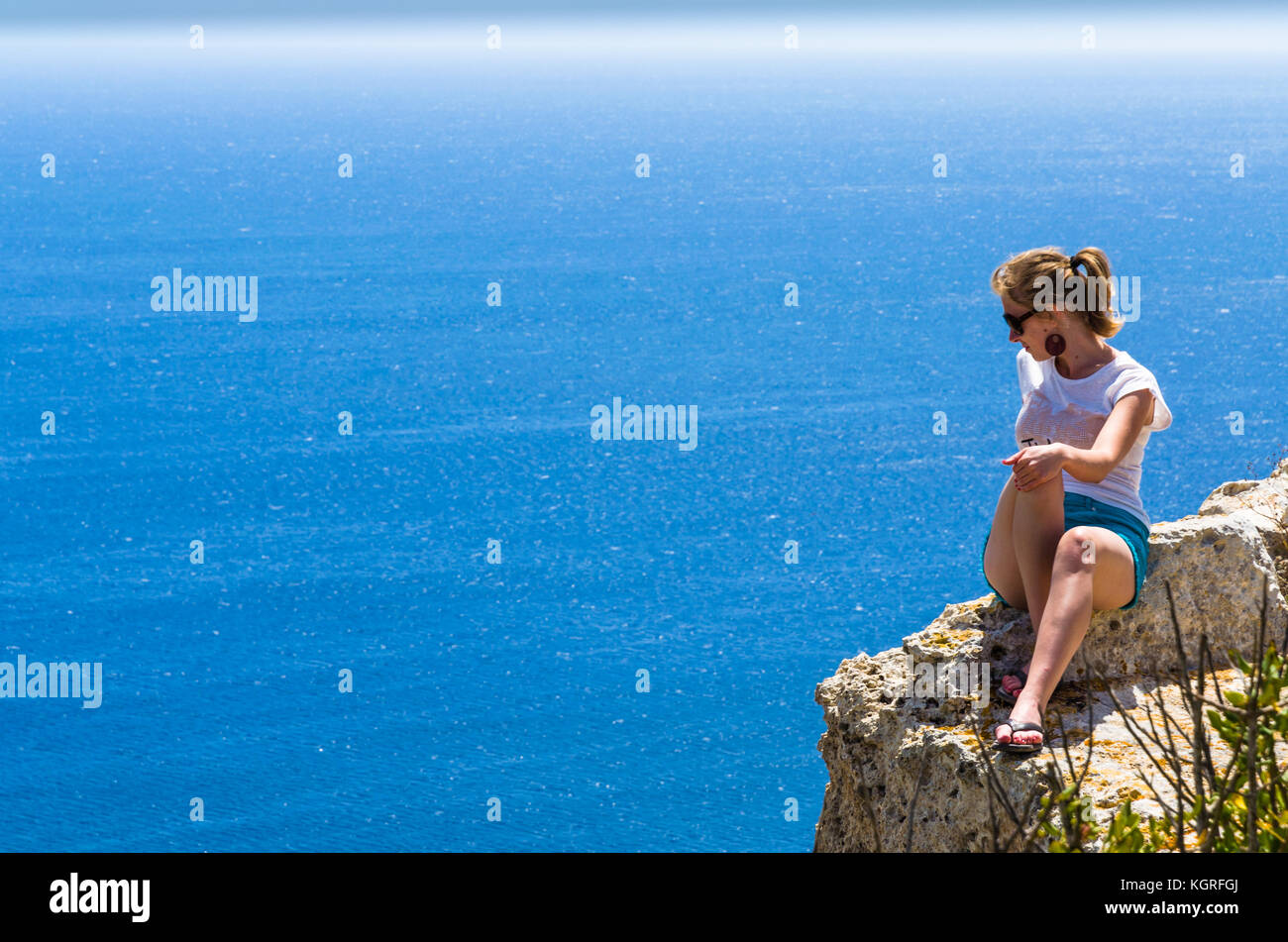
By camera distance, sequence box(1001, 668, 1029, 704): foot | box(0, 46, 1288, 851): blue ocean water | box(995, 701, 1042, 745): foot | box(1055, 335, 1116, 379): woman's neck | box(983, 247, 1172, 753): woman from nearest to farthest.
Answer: box(995, 701, 1042, 745): foot → box(983, 247, 1172, 753): woman → box(1001, 668, 1029, 704): foot → box(1055, 335, 1116, 379): woman's neck → box(0, 46, 1288, 851): blue ocean water

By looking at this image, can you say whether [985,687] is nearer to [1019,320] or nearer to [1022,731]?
[1022,731]

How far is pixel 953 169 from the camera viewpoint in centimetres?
10769

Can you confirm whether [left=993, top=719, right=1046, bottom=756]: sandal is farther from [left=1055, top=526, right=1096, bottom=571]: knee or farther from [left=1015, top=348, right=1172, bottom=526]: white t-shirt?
[left=1015, top=348, right=1172, bottom=526]: white t-shirt

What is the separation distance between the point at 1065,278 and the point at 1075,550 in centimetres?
75

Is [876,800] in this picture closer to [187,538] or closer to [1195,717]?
[1195,717]

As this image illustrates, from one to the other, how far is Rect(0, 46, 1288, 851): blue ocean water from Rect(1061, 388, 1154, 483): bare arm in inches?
184

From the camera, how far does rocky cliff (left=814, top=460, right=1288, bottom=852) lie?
12.9 ft

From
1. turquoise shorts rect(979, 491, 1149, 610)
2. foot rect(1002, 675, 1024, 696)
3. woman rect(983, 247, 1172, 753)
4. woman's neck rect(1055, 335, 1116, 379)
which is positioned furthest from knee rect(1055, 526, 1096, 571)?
woman's neck rect(1055, 335, 1116, 379)

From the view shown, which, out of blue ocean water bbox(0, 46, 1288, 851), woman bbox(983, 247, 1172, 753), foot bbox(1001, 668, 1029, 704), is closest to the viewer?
woman bbox(983, 247, 1172, 753)

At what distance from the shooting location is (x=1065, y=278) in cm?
414

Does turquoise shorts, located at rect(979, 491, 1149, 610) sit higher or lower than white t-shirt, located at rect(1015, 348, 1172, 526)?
lower

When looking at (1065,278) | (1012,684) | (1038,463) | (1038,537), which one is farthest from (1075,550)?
(1065,278)

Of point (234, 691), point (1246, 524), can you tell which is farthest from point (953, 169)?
point (1246, 524)

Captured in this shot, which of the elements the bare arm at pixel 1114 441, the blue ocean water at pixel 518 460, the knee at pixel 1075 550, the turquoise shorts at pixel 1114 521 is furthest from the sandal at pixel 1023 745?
the blue ocean water at pixel 518 460
